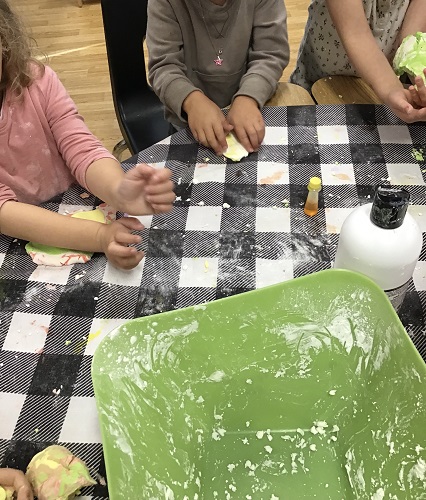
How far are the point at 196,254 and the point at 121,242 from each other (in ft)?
0.40

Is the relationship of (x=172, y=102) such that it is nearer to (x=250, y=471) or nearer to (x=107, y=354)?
(x=107, y=354)

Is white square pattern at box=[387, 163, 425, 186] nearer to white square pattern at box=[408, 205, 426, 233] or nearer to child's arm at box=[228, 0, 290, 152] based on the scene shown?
white square pattern at box=[408, 205, 426, 233]

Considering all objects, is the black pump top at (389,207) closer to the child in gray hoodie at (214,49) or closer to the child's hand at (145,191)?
the child's hand at (145,191)

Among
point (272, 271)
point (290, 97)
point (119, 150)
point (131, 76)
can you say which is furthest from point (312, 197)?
point (119, 150)

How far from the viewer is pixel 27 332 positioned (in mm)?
695

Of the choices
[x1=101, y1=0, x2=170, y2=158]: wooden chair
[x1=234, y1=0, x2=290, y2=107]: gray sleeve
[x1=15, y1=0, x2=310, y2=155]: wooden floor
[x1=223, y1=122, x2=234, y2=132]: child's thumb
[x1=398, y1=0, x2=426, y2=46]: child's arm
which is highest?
[x1=398, y1=0, x2=426, y2=46]: child's arm

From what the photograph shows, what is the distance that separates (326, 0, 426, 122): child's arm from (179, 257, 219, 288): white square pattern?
54cm

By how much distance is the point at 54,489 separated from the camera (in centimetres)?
53

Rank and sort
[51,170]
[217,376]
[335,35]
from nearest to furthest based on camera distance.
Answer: [217,376], [51,170], [335,35]

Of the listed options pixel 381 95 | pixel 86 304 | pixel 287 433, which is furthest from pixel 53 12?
pixel 287 433

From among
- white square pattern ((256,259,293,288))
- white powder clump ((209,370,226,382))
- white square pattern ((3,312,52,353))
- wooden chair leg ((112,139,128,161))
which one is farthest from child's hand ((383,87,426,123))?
wooden chair leg ((112,139,128,161))

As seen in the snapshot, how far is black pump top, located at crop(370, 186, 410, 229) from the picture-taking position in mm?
524

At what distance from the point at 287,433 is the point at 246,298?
20 cm

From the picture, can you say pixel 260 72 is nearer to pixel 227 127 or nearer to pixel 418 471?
pixel 227 127
